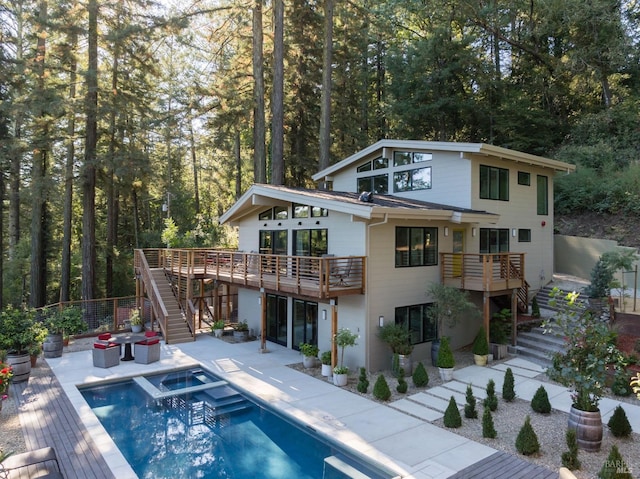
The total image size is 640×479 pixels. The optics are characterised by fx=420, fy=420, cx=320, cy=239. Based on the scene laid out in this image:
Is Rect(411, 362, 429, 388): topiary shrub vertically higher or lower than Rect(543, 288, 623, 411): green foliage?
lower

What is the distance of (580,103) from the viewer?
90.7ft

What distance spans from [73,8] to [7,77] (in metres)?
4.27

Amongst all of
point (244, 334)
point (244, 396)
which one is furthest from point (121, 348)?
point (244, 396)

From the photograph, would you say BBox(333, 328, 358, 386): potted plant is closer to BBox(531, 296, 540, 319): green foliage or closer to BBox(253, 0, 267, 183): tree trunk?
BBox(531, 296, 540, 319): green foliage

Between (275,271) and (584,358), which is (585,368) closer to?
(584,358)

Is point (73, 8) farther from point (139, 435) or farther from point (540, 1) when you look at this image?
point (540, 1)

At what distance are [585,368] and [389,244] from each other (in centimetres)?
597

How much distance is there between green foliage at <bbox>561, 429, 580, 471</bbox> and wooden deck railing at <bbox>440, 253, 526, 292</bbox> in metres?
5.89

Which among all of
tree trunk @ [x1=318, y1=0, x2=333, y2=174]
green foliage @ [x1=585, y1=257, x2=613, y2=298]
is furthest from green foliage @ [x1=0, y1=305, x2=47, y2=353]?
green foliage @ [x1=585, y1=257, x2=613, y2=298]

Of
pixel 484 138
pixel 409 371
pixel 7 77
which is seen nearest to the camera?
pixel 409 371

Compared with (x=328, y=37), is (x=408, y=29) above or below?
above

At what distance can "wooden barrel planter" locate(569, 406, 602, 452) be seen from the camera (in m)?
7.34

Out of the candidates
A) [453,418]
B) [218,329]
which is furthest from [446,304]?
[218,329]

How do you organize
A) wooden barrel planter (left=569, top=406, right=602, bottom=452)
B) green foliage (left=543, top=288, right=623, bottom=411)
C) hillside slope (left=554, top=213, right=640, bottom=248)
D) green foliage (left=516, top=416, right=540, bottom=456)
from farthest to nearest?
hillside slope (left=554, top=213, right=640, bottom=248), green foliage (left=543, top=288, right=623, bottom=411), wooden barrel planter (left=569, top=406, right=602, bottom=452), green foliage (left=516, top=416, right=540, bottom=456)
